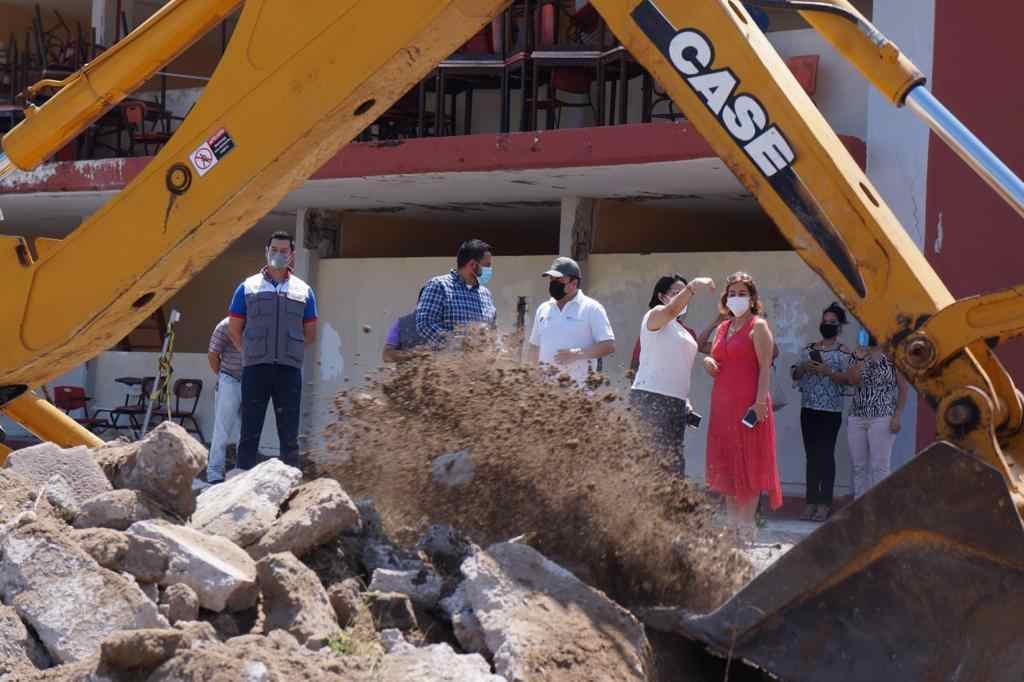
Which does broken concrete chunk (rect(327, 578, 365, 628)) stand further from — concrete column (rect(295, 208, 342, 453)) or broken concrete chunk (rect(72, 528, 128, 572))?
concrete column (rect(295, 208, 342, 453))

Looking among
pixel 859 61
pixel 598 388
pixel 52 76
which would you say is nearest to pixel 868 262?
pixel 859 61

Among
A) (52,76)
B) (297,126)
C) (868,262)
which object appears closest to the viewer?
(868,262)

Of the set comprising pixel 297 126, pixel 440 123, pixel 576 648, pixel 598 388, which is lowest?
pixel 576 648

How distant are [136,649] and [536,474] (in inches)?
97.1

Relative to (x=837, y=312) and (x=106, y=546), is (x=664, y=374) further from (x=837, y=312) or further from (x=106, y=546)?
(x=106, y=546)

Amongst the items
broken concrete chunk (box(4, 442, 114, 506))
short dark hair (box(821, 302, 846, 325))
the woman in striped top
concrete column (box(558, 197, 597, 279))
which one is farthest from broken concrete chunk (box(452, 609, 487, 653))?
concrete column (box(558, 197, 597, 279))

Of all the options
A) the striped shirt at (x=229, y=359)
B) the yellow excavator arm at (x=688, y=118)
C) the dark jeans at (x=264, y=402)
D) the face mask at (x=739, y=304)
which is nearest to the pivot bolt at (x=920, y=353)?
the yellow excavator arm at (x=688, y=118)

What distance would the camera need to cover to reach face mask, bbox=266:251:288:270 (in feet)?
31.1

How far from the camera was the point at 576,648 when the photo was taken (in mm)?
5242

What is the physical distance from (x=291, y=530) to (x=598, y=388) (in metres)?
2.15

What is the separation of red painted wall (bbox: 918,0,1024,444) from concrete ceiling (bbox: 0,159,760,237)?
1.71 meters

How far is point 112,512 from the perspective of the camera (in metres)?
5.66

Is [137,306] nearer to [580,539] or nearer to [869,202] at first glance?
[580,539]

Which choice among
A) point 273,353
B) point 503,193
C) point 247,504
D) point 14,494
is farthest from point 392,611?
point 503,193
